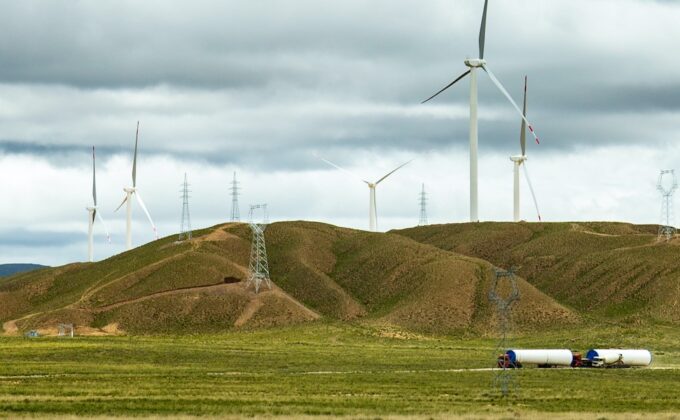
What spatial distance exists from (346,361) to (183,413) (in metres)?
62.7

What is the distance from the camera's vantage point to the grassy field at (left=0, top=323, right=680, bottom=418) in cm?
8056

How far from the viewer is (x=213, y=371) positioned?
118500 millimetres

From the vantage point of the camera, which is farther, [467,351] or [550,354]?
[467,351]

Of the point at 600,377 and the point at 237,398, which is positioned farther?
the point at 600,377

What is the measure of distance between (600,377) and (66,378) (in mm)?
47987

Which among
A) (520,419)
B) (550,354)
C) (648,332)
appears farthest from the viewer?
(648,332)

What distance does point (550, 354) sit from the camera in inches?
5007

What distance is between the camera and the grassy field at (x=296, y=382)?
3172 inches

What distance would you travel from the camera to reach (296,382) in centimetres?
10331

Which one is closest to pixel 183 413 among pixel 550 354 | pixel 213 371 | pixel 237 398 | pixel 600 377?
pixel 237 398

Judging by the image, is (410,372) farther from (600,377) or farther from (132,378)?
(132,378)

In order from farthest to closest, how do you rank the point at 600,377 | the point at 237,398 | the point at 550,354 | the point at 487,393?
the point at 550,354 → the point at 600,377 → the point at 487,393 → the point at 237,398

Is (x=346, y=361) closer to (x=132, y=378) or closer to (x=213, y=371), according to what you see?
(x=213, y=371)

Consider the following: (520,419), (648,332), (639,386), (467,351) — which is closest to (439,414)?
(520,419)
